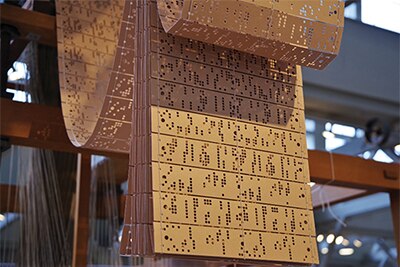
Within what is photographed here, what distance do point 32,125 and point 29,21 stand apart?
3.69ft

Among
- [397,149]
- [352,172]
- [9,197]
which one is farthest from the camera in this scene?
[397,149]

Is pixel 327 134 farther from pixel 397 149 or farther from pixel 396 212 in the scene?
pixel 396 212

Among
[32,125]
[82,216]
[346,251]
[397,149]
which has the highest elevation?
[397,149]

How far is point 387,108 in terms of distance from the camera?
8.52 metres

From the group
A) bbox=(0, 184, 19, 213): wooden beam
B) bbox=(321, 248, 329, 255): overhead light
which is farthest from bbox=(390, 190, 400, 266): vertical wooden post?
bbox=(321, 248, 329, 255): overhead light

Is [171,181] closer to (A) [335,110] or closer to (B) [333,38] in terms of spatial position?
(B) [333,38]

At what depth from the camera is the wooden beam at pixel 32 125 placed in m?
4.35

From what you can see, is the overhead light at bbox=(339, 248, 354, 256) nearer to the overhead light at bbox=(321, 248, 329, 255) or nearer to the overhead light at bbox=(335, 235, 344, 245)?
the overhead light at bbox=(335, 235, 344, 245)

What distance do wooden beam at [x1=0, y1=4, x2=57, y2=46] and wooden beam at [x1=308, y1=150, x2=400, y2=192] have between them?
7.38 feet

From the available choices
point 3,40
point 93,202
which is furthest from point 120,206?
point 3,40

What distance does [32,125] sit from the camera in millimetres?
4406

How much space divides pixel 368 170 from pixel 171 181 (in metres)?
3.28

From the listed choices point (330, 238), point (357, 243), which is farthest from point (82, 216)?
point (357, 243)

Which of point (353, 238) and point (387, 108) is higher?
point (387, 108)
